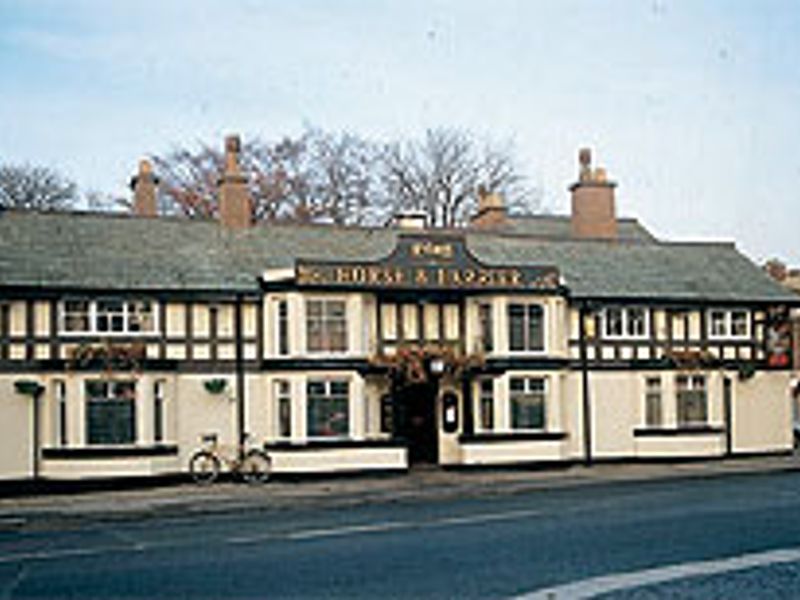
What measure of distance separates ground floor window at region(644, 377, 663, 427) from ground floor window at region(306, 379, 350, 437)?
9.02m

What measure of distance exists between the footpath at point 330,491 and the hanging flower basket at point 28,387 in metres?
2.36

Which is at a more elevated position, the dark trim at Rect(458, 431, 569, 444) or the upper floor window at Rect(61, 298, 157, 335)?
the upper floor window at Rect(61, 298, 157, 335)

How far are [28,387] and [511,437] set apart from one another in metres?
12.1

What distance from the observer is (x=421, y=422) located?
2878 centimetres

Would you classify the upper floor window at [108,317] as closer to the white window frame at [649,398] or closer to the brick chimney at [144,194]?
the brick chimney at [144,194]

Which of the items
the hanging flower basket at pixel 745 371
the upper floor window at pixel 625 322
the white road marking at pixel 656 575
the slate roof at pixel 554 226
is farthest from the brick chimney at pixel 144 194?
the white road marking at pixel 656 575

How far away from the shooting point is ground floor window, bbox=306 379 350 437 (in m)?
26.3

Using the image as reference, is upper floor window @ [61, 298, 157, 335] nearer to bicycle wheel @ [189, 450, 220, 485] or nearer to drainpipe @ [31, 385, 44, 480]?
drainpipe @ [31, 385, 44, 480]

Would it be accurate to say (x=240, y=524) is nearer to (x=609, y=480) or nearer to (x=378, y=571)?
(x=378, y=571)

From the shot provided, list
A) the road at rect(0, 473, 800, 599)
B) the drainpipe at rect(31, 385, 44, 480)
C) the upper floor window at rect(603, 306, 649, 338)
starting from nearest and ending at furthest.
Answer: the road at rect(0, 473, 800, 599) → the drainpipe at rect(31, 385, 44, 480) → the upper floor window at rect(603, 306, 649, 338)

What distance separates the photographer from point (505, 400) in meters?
27.9

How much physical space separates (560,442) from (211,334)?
31.9 ft

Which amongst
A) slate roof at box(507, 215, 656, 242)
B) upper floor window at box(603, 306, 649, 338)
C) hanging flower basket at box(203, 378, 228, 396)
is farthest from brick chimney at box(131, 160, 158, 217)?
slate roof at box(507, 215, 656, 242)

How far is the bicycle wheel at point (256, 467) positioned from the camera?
2591 cm
